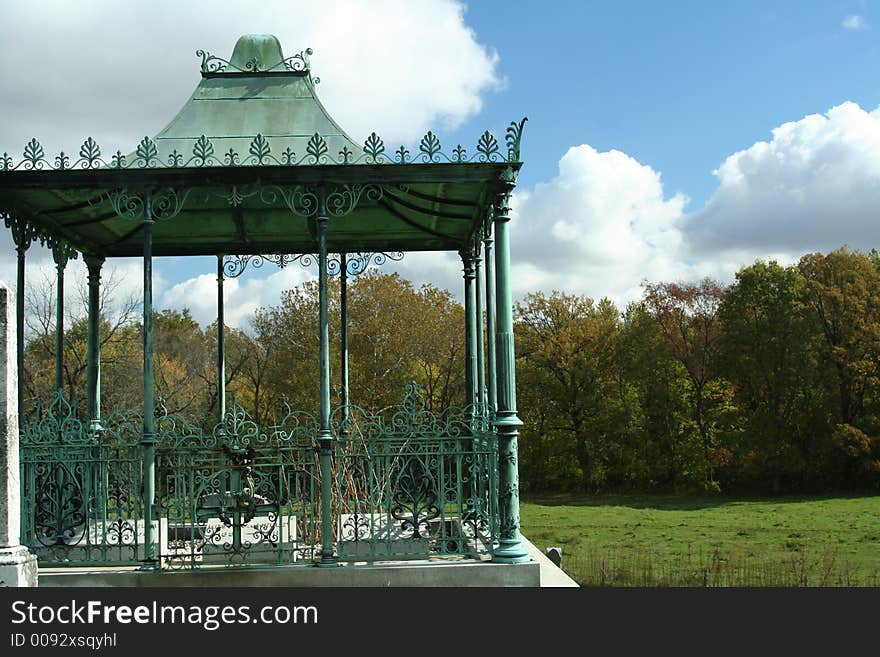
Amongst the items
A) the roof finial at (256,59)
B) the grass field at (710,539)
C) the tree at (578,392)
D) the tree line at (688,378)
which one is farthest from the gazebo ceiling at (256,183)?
the tree at (578,392)

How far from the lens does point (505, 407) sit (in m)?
8.27

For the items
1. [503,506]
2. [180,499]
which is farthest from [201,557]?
[503,506]

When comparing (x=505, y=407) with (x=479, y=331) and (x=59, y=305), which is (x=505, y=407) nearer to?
(x=479, y=331)

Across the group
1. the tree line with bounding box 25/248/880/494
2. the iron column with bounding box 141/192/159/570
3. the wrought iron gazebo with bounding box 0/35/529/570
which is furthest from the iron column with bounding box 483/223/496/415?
the tree line with bounding box 25/248/880/494

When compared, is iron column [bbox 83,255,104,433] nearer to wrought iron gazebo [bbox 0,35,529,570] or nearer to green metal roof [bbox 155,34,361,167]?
wrought iron gazebo [bbox 0,35,529,570]

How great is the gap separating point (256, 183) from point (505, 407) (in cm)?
306

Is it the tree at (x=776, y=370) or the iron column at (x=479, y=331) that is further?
the tree at (x=776, y=370)

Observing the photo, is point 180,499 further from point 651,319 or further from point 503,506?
point 651,319

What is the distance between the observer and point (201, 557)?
8.75 m

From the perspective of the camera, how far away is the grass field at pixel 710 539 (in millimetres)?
19703

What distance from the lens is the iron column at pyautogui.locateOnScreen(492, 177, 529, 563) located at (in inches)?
321

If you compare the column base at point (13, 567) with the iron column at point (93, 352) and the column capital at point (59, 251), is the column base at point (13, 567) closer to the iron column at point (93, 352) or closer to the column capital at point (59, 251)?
the iron column at point (93, 352)

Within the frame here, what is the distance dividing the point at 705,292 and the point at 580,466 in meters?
10.5

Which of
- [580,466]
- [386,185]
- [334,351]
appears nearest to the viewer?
[386,185]
